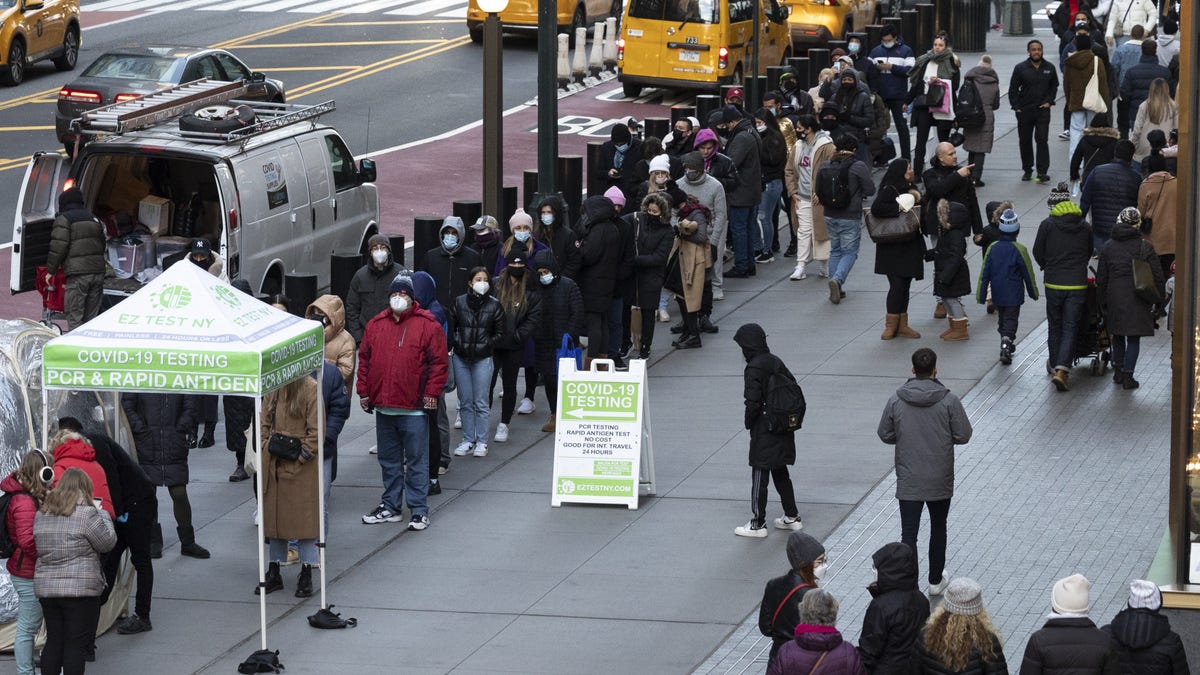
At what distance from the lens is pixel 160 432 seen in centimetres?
1243

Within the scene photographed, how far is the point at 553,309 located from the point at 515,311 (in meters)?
0.38

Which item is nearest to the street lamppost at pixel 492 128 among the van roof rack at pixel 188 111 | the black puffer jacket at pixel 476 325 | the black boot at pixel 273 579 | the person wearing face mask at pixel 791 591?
the van roof rack at pixel 188 111

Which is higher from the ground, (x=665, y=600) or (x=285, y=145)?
(x=285, y=145)

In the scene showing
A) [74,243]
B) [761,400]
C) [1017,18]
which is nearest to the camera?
[761,400]

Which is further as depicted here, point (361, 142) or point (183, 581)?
point (361, 142)

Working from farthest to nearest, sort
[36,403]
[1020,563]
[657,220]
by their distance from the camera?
[657,220]
[1020,563]
[36,403]

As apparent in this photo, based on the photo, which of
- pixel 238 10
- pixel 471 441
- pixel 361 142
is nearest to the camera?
pixel 471 441

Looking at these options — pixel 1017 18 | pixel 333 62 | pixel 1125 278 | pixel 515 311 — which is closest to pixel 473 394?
pixel 515 311

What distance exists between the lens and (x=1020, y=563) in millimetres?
11914

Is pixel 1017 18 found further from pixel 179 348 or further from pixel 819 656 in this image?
pixel 819 656

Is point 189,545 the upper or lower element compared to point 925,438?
lower

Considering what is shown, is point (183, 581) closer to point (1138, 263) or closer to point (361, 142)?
point (1138, 263)

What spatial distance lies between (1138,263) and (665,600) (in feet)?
18.4

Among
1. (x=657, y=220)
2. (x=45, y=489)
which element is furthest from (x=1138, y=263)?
(x=45, y=489)
